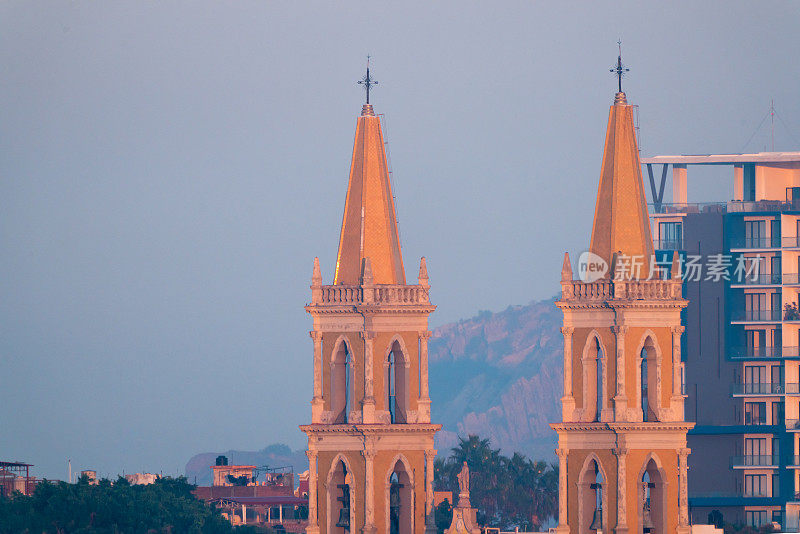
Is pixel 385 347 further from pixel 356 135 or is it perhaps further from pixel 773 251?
pixel 773 251

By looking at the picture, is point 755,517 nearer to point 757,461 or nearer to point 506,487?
point 757,461

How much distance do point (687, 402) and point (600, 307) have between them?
76636 millimetres

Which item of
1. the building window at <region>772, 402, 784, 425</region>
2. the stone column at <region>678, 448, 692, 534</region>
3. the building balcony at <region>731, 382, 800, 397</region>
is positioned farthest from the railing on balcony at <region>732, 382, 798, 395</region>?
the stone column at <region>678, 448, 692, 534</region>

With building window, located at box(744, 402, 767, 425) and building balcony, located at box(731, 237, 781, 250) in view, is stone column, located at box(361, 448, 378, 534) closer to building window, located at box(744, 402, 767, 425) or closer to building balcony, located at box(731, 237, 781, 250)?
building window, located at box(744, 402, 767, 425)

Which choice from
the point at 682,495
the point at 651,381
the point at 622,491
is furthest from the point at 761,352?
the point at 622,491

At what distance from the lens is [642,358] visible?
94.7 metres

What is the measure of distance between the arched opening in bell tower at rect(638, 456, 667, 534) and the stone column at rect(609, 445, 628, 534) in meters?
0.81

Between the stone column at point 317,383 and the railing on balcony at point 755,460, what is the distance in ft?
249

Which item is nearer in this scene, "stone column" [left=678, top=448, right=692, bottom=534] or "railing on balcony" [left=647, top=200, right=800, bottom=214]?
"stone column" [left=678, top=448, right=692, bottom=534]

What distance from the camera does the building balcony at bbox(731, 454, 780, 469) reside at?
166000mm

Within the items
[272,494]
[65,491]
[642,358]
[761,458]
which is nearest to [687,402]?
[761,458]

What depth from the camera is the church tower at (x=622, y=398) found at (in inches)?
3595

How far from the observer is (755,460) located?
167m

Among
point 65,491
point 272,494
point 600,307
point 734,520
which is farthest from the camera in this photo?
point 272,494
